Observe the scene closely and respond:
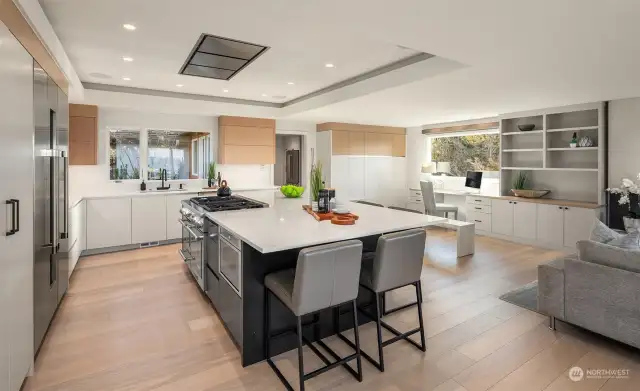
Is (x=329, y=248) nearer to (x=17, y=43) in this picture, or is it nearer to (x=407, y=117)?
(x=17, y=43)

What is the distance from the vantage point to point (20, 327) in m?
2.03

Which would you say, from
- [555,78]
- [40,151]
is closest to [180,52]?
[40,151]

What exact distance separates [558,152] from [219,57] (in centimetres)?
586

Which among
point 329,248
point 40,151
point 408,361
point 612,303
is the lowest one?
point 408,361

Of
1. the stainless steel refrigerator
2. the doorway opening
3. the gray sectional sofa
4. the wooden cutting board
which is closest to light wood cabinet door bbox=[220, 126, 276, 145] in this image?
the doorway opening

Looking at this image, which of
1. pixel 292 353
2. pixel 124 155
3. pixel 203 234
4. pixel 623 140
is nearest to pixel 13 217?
pixel 203 234

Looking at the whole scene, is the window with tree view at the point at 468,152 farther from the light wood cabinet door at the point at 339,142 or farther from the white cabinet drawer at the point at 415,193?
the light wood cabinet door at the point at 339,142

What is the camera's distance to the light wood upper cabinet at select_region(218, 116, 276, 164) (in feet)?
21.3

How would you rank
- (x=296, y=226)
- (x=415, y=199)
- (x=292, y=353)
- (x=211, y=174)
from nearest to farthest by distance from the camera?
(x=292, y=353)
(x=296, y=226)
(x=211, y=174)
(x=415, y=199)

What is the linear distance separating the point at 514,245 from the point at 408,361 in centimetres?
442

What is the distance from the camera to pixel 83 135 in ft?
17.4

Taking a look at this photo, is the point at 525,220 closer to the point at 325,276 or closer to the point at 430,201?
the point at 430,201

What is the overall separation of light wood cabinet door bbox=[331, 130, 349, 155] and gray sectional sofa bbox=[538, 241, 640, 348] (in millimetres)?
5087

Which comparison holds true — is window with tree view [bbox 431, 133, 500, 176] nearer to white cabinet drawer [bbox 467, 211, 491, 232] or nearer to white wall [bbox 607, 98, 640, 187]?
white cabinet drawer [bbox 467, 211, 491, 232]
